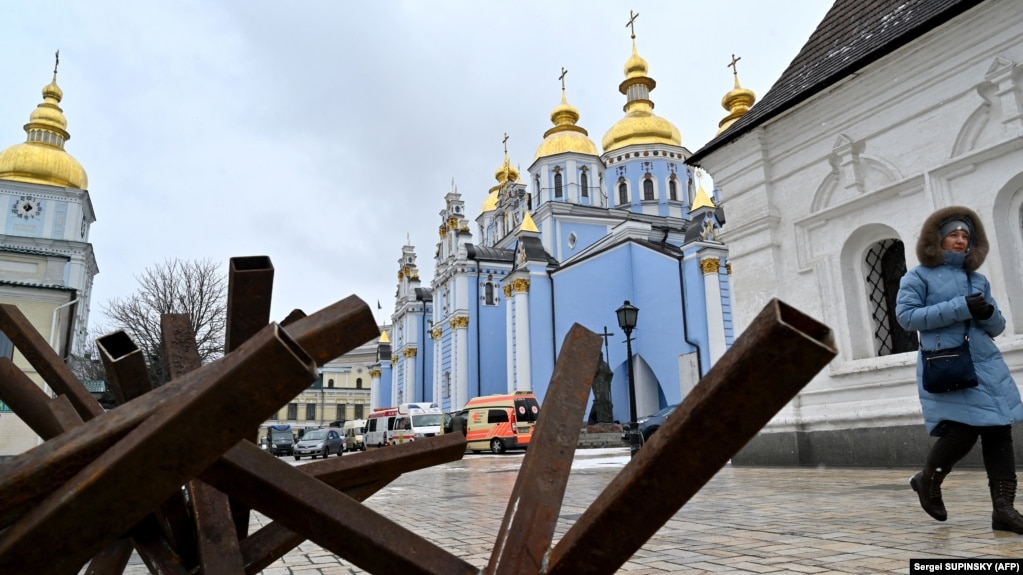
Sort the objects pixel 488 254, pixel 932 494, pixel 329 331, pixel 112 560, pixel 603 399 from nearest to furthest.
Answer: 1. pixel 329 331
2. pixel 112 560
3. pixel 932 494
4. pixel 603 399
5. pixel 488 254

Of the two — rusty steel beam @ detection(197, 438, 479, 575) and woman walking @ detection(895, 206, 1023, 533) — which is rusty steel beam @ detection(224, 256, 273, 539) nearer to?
rusty steel beam @ detection(197, 438, 479, 575)

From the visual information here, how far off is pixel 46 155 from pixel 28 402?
47454 mm

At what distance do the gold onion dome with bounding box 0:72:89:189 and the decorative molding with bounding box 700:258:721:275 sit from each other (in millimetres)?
35686

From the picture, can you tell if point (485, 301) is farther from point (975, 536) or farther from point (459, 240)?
point (975, 536)

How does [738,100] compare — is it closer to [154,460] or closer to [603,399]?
[603,399]

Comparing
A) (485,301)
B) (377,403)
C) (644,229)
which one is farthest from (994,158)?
(377,403)

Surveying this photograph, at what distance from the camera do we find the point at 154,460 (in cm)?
80

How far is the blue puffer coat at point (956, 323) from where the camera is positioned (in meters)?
4.06

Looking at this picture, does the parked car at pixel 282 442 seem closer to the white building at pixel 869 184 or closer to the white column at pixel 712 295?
the white column at pixel 712 295

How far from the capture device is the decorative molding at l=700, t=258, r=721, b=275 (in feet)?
93.2

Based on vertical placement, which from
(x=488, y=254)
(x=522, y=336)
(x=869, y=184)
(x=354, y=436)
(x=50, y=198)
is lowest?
(x=354, y=436)

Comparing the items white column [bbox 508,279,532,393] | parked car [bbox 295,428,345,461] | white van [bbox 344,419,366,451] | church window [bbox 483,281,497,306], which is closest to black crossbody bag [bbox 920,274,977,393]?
white column [bbox 508,279,532,393]

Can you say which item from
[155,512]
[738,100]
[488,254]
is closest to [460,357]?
[488,254]

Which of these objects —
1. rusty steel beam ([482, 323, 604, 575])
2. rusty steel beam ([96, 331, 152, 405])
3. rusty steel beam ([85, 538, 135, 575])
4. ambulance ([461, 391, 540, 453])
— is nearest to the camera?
rusty steel beam ([482, 323, 604, 575])
